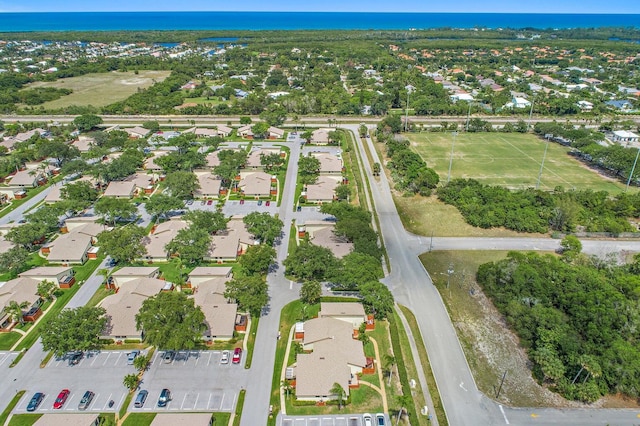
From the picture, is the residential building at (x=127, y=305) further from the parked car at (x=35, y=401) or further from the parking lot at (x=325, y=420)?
the parking lot at (x=325, y=420)

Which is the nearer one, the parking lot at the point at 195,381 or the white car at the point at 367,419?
the white car at the point at 367,419

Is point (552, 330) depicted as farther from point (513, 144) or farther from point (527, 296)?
point (513, 144)

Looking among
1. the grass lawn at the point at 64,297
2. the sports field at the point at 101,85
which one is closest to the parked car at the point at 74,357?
the grass lawn at the point at 64,297

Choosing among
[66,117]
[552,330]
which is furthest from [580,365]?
[66,117]

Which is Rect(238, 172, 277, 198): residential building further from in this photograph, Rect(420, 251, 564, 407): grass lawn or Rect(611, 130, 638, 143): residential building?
Rect(611, 130, 638, 143): residential building

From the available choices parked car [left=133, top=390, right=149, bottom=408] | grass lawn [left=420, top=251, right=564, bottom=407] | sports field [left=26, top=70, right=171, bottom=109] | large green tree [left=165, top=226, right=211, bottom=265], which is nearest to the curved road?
grass lawn [left=420, top=251, right=564, bottom=407]

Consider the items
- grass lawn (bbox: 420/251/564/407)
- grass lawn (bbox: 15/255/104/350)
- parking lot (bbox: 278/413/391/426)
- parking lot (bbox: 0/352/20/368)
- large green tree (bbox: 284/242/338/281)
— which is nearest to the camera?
parking lot (bbox: 278/413/391/426)

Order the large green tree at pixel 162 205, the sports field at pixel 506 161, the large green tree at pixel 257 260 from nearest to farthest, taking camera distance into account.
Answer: the large green tree at pixel 257 260, the large green tree at pixel 162 205, the sports field at pixel 506 161
